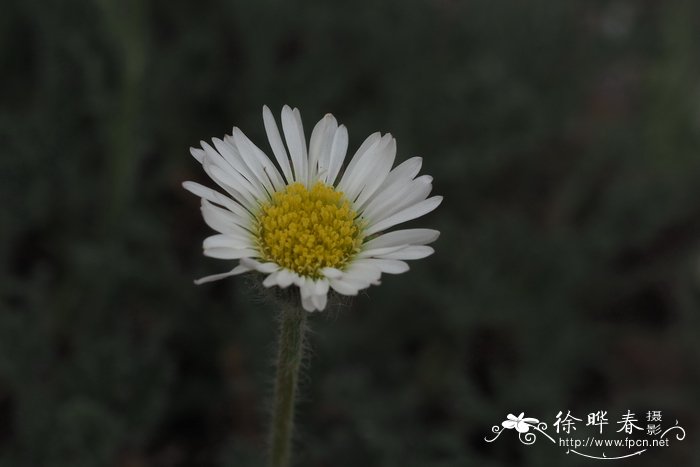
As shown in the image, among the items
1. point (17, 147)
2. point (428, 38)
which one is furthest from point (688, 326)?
point (17, 147)

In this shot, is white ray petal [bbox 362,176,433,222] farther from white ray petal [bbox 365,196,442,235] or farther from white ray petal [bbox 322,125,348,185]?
white ray petal [bbox 322,125,348,185]

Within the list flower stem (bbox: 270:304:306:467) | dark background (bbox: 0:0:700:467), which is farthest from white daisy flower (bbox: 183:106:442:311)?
dark background (bbox: 0:0:700:467)

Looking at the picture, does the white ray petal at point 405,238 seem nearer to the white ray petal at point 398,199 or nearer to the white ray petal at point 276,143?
the white ray petal at point 398,199

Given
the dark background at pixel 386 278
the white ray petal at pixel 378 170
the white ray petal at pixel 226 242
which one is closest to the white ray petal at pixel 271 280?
the white ray petal at pixel 226 242

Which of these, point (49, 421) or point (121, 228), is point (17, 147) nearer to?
point (121, 228)

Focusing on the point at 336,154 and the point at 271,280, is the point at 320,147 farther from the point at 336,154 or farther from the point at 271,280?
the point at 271,280

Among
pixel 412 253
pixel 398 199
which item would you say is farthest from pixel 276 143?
pixel 412 253
